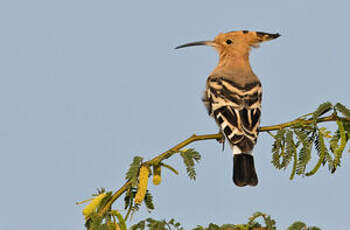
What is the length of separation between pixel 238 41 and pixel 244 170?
255cm

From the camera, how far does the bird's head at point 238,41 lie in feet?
21.3

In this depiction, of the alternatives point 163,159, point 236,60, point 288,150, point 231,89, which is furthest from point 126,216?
point 236,60

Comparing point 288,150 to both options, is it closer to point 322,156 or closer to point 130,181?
point 322,156

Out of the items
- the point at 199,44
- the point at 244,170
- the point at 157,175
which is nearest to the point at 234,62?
the point at 199,44

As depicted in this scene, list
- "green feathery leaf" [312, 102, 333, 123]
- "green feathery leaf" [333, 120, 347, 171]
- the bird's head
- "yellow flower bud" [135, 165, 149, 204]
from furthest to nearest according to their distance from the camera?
1. the bird's head
2. "green feathery leaf" [312, 102, 333, 123]
3. "green feathery leaf" [333, 120, 347, 171]
4. "yellow flower bud" [135, 165, 149, 204]

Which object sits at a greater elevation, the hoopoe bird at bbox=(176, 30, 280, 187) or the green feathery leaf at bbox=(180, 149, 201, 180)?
the hoopoe bird at bbox=(176, 30, 280, 187)

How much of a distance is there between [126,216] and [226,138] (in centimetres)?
180

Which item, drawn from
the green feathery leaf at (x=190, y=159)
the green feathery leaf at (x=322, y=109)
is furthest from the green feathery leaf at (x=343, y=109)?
the green feathery leaf at (x=190, y=159)

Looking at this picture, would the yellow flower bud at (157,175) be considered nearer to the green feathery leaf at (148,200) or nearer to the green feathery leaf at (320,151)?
the green feathery leaf at (148,200)

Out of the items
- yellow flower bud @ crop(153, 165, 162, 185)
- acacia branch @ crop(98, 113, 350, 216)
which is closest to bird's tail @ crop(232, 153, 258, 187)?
acacia branch @ crop(98, 113, 350, 216)

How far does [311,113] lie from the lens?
3570mm

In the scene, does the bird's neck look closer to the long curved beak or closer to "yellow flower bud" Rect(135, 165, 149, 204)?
the long curved beak

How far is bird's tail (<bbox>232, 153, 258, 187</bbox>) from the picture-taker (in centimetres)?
428

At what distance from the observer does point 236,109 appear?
504 cm
